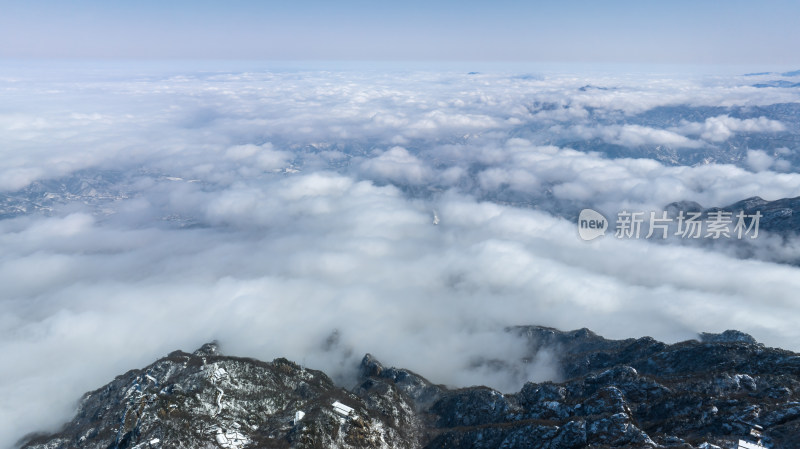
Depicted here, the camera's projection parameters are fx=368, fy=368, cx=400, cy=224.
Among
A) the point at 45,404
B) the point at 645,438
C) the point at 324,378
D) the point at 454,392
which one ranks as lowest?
the point at 45,404

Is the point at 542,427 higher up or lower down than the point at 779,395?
lower down

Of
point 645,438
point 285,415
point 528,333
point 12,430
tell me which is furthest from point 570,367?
point 12,430

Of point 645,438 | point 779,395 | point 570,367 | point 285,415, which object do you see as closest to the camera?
point 645,438

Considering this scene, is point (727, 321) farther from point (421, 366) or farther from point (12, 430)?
point (12, 430)

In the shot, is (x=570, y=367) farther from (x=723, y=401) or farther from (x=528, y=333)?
(x=723, y=401)

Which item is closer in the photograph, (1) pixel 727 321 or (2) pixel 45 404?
(2) pixel 45 404

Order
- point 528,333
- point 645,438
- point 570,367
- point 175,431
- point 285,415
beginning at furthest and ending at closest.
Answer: point 528,333 → point 570,367 → point 285,415 → point 175,431 → point 645,438
